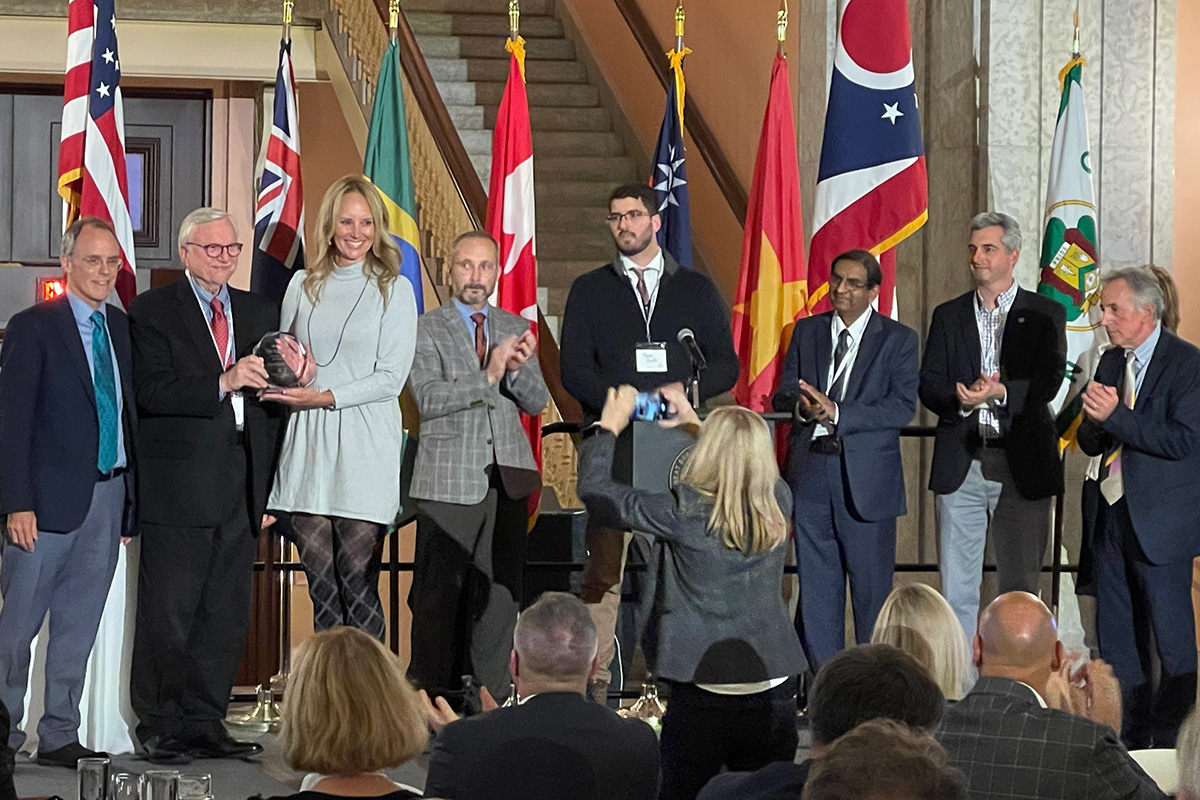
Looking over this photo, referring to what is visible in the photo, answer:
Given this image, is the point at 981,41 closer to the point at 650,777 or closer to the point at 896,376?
the point at 896,376

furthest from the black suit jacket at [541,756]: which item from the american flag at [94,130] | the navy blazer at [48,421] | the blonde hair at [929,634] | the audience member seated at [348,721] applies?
the american flag at [94,130]

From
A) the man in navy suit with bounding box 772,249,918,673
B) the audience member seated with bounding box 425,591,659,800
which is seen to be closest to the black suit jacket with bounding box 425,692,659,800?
the audience member seated with bounding box 425,591,659,800

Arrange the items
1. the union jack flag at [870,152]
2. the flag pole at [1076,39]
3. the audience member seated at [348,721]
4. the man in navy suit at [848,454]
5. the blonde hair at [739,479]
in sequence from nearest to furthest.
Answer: the audience member seated at [348,721] < the blonde hair at [739,479] < the man in navy suit at [848,454] < the union jack flag at [870,152] < the flag pole at [1076,39]

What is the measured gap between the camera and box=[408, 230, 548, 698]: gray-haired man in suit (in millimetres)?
5172

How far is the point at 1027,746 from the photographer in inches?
115

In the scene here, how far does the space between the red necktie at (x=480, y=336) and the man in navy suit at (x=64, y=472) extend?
42.2 inches

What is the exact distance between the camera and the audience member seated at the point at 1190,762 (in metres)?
2.20

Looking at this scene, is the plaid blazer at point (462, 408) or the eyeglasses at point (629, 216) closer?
the plaid blazer at point (462, 408)

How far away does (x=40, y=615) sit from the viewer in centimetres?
492

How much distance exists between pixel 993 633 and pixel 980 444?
252 centimetres

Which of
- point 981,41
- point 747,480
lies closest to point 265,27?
point 981,41

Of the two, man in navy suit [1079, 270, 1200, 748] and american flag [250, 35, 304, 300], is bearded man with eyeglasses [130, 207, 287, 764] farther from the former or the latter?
man in navy suit [1079, 270, 1200, 748]

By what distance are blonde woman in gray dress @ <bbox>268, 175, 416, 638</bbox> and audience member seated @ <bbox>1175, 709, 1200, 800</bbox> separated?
3.09m

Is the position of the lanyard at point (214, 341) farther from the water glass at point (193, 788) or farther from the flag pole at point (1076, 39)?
the flag pole at point (1076, 39)
